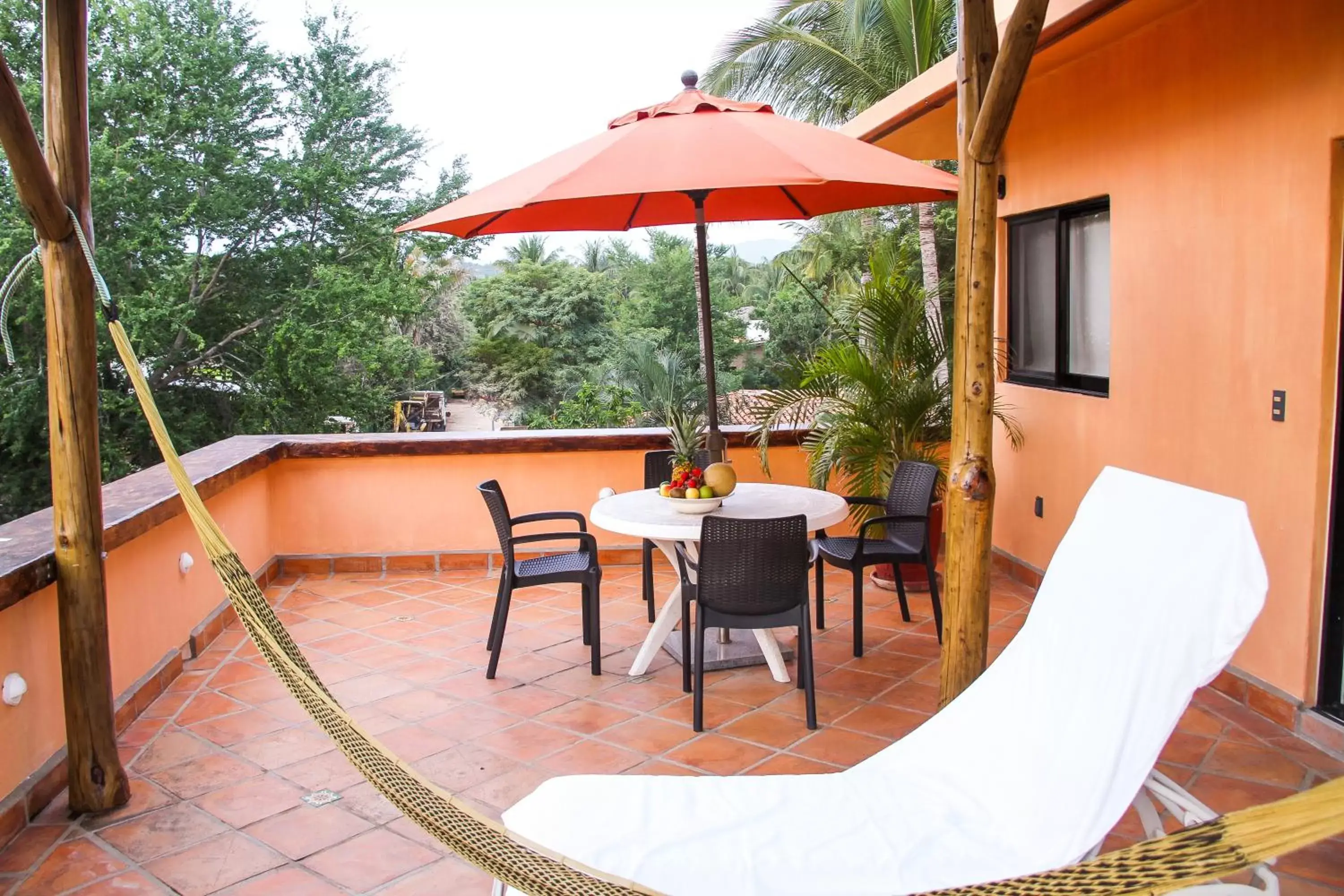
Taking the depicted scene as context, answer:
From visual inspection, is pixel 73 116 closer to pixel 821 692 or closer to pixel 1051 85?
pixel 821 692

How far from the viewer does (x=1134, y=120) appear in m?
4.45

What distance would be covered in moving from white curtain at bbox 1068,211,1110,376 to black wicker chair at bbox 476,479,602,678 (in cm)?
260

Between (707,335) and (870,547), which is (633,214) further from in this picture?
(870,547)

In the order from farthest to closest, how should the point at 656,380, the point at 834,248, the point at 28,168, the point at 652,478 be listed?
the point at 834,248 → the point at 656,380 → the point at 652,478 → the point at 28,168

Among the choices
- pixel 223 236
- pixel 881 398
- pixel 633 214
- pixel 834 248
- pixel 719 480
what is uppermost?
pixel 223 236

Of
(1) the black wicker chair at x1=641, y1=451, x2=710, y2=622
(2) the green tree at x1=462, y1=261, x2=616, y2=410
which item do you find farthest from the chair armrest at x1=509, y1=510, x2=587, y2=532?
(2) the green tree at x1=462, y1=261, x2=616, y2=410

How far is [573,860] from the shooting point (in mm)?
1608

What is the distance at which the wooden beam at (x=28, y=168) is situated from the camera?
265 cm

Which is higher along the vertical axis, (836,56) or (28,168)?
(836,56)

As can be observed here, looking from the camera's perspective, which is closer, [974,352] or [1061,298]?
[974,352]

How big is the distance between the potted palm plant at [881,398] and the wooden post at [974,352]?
231 centimetres

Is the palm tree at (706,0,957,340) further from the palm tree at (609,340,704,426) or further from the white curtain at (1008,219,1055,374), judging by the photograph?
the white curtain at (1008,219,1055,374)

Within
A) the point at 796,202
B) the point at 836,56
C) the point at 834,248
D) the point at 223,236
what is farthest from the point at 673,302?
the point at 796,202

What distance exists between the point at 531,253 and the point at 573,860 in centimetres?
2875
